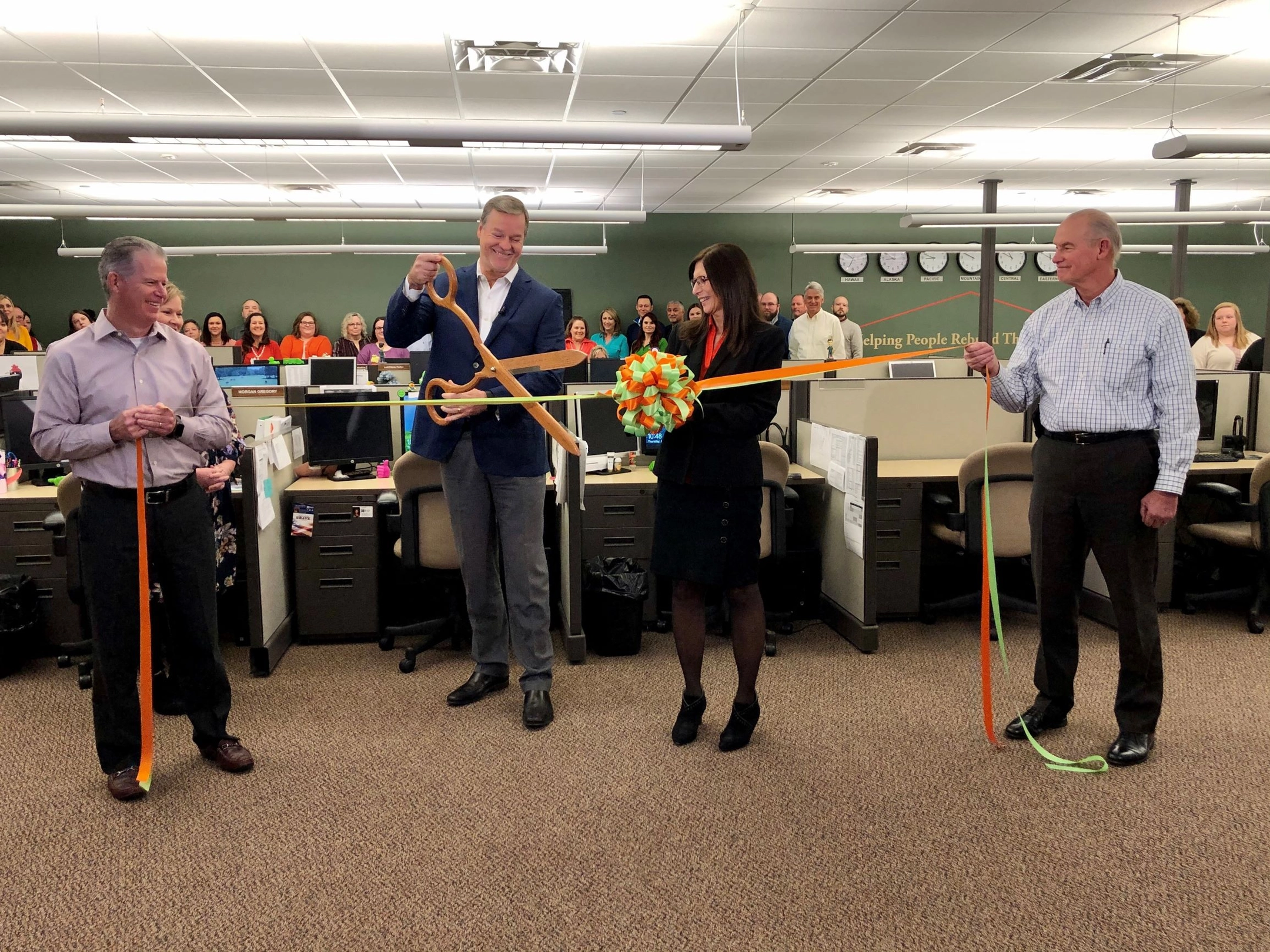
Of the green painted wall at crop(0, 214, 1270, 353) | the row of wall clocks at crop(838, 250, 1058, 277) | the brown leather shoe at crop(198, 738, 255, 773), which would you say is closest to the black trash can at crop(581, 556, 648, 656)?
the brown leather shoe at crop(198, 738, 255, 773)

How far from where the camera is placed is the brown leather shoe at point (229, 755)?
104 inches

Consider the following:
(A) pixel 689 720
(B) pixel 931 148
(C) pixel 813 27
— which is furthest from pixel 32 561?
(B) pixel 931 148

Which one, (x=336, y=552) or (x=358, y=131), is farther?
(x=358, y=131)

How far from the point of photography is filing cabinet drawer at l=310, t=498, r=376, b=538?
3.78 metres

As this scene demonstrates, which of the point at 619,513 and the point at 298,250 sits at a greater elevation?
the point at 298,250

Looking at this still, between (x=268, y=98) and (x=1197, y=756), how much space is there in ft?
19.8

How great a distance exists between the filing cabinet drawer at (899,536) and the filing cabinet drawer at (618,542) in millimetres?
984

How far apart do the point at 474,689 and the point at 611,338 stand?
8.57 metres

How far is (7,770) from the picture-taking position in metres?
2.71

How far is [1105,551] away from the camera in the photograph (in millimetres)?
2562

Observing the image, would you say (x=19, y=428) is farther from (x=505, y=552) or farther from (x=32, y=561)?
(x=505, y=552)

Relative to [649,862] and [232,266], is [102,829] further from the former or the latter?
[232,266]

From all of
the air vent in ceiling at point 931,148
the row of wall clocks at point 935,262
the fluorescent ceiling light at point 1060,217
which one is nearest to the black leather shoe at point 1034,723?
the fluorescent ceiling light at point 1060,217

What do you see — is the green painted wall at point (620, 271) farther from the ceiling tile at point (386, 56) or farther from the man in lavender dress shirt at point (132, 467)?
the man in lavender dress shirt at point (132, 467)
